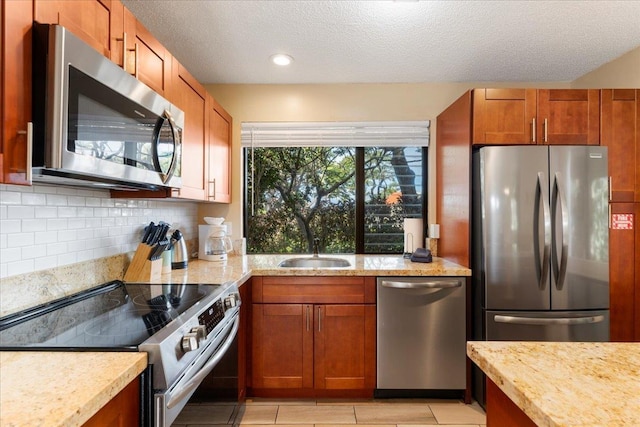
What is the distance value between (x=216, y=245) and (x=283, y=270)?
0.73 m

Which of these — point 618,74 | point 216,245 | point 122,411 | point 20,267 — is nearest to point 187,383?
point 122,411

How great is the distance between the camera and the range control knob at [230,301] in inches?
65.2

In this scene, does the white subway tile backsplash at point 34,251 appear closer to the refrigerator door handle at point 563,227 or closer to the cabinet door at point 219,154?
the cabinet door at point 219,154

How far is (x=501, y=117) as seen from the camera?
229cm

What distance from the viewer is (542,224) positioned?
7.05 ft

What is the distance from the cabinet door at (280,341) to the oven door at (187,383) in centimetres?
73

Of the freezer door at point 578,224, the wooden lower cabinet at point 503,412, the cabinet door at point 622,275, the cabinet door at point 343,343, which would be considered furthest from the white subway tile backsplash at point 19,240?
the cabinet door at point 622,275

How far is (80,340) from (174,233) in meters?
1.35

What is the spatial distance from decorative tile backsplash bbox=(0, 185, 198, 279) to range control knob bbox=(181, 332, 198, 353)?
74cm

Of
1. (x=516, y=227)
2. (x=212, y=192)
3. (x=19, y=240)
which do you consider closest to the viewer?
(x=19, y=240)

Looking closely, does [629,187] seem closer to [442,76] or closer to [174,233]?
[442,76]

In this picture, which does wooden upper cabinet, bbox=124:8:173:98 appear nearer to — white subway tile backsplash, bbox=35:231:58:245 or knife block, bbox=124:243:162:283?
white subway tile backsplash, bbox=35:231:58:245

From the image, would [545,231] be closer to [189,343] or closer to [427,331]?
[427,331]

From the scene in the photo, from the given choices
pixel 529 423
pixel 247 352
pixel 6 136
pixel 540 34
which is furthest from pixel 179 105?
pixel 540 34
